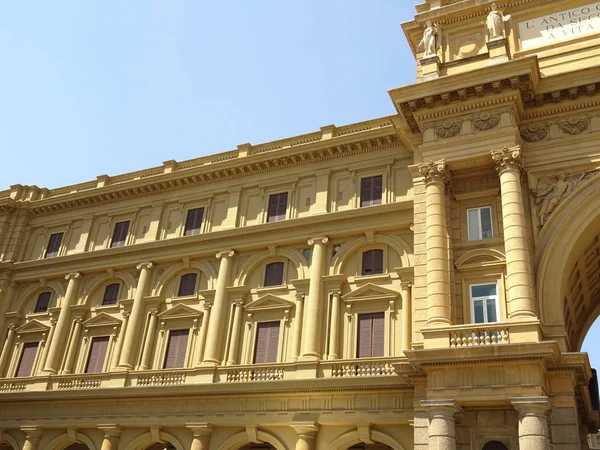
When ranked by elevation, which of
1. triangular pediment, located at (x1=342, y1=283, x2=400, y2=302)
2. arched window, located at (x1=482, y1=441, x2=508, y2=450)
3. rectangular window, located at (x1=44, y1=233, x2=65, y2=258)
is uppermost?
rectangular window, located at (x1=44, y1=233, x2=65, y2=258)

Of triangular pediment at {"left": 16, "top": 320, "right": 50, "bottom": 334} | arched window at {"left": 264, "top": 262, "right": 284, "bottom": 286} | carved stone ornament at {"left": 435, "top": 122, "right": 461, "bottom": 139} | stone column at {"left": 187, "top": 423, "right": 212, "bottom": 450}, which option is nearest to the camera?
carved stone ornament at {"left": 435, "top": 122, "right": 461, "bottom": 139}

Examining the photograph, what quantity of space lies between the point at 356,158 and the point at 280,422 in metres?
12.2

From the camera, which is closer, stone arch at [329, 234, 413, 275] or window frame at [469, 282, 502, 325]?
window frame at [469, 282, 502, 325]

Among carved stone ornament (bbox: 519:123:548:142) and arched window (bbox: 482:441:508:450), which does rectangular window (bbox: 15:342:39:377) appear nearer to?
arched window (bbox: 482:441:508:450)

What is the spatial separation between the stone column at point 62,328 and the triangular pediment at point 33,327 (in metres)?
1.04

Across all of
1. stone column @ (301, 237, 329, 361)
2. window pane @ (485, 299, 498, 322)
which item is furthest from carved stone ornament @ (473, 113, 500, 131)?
stone column @ (301, 237, 329, 361)

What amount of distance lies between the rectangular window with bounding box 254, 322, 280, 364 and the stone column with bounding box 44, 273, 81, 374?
10.8 meters

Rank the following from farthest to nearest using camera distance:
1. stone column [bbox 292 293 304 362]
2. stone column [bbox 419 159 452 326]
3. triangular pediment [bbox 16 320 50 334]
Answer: triangular pediment [bbox 16 320 50 334] < stone column [bbox 292 293 304 362] < stone column [bbox 419 159 452 326]

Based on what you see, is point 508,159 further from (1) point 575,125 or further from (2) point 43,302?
(2) point 43,302

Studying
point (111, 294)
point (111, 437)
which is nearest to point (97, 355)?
point (111, 294)

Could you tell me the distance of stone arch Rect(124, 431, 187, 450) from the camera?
2447cm

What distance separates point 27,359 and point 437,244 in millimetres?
22206

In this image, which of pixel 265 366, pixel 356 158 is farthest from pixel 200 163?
pixel 265 366

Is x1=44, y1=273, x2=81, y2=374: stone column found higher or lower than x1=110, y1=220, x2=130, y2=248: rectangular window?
lower
